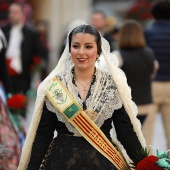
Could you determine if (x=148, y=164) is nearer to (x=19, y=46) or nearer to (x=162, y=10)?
(x=162, y=10)

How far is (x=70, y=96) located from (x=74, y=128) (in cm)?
21

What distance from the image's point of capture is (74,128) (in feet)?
17.3

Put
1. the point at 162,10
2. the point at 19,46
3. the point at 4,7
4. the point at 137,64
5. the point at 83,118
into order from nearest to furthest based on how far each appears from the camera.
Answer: the point at 83,118, the point at 137,64, the point at 162,10, the point at 19,46, the point at 4,7

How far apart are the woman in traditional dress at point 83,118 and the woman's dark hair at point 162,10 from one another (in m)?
3.94

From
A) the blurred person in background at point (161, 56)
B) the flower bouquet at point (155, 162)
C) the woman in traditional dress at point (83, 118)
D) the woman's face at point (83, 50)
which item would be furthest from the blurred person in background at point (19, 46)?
the flower bouquet at point (155, 162)

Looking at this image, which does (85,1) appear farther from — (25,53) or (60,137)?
(60,137)

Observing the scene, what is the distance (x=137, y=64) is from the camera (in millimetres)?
8039

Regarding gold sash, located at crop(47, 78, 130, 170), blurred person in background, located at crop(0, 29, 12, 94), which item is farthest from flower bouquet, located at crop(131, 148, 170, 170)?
blurred person in background, located at crop(0, 29, 12, 94)

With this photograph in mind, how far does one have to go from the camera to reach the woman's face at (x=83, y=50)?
5234 millimetres

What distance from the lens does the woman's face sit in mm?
5234

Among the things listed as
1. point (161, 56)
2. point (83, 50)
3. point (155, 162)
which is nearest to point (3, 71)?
point (161, 56)

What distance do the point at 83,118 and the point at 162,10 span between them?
432 centimetres

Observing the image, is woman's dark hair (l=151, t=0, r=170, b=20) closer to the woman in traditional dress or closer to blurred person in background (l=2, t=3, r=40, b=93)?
blurred person in background (l=2, t=3, r=40, b=93)

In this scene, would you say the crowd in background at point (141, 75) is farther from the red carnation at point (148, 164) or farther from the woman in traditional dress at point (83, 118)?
the red carnation at point (148, 164)
